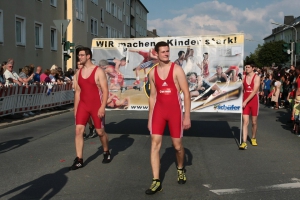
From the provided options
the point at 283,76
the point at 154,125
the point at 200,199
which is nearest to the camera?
the point at 200,199

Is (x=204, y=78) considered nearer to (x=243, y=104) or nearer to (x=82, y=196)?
(x=243, y=104)

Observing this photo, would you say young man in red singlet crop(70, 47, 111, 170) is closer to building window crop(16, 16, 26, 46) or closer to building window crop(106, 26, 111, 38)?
building window crop(16, 16, 26, 46)

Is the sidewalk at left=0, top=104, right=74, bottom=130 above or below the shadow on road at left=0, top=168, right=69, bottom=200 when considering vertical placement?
below

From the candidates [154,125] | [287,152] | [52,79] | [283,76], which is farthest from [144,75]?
[283,76]

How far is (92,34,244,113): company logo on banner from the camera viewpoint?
9352mm

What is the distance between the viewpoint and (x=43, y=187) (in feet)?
19.0

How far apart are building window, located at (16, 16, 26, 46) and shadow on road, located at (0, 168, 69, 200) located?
20126 mm

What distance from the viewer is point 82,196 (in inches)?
211

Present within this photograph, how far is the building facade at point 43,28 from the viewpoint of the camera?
23438mm

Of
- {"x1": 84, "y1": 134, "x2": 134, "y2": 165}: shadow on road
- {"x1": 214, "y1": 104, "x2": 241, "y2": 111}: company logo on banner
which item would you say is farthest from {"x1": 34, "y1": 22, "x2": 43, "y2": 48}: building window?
{"x1": 214, "y1": 104, "x2": 241, "y2": 111}: company logo on banner

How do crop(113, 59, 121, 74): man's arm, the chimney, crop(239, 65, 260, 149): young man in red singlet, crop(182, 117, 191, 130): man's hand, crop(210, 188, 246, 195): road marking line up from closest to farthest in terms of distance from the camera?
crop(210, 188, 246, 195): road marking
crop(182, 117, 191, 130): man's hand
crop(239, 65, 260, 149): young man in red singlet
crop(113, 59, 121, 74): man's arm
the chimney

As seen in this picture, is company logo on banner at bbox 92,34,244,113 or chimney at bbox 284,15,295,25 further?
chimney at bbox 284,15,295,25

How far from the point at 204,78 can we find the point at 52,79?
10293 mm

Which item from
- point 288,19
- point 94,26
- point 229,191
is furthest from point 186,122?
point 288,19
